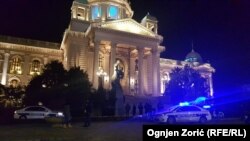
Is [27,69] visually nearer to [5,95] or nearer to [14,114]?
[5,95]

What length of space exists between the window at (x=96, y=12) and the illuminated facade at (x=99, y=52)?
27 centimetres

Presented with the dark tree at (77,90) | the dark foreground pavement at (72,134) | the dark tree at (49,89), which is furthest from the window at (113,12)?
the dark foreground pavement at (72,134)

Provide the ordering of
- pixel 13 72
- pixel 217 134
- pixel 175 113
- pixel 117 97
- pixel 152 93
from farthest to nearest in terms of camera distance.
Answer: pixel 13 72 → pixel 152 93 → pixel 117 97 → pixel 175 113 → pixel 217 134

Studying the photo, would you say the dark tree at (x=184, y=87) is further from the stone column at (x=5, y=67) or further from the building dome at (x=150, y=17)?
the stone column at (x=5, y=67)

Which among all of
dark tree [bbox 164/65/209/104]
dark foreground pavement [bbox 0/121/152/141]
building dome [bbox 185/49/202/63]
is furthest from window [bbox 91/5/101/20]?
dark foreground pavement [bbox 0/121/152/141]

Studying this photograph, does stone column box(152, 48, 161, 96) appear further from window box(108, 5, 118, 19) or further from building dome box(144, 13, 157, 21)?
window box(108, 5, 118, 19)

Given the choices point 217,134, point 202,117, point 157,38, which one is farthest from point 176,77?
point 217,134

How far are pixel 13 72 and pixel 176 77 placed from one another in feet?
94.5

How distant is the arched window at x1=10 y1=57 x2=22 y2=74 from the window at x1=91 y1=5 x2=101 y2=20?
16465 millimetres

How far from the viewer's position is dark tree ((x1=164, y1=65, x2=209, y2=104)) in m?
33.1

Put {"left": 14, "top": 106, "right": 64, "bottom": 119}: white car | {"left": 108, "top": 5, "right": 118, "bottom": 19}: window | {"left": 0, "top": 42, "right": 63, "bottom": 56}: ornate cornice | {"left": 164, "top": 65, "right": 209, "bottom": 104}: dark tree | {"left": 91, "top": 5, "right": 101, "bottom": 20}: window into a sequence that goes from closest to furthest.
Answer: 1. {"left": 14, "top": 106, "right": 64, "bottom": 119}: white car
2. {"left": 164, "top": 65, "right": 209, "bottom": 104}: dark tree
3. {"left": 0, "top": 42, "right": 63, "bottom": 56}: ornate cornice
4. {"left": 91, "top": 5, "right": 101, "bottom": 20}: window
5. {"left": 108, "top": 5, "right": 118, "bottom": 19}: window

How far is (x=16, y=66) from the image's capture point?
46.6m

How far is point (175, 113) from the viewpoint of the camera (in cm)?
1725

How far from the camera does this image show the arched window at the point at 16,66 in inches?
1815
